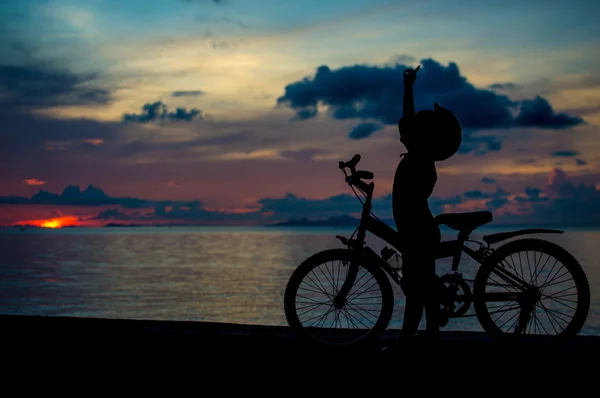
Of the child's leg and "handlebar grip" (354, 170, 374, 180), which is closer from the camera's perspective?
the child's leg

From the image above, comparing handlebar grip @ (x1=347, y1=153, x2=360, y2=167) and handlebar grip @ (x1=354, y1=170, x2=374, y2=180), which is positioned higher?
handlebar grip @ (x1=347, y1=153, x2=360, y2=167)

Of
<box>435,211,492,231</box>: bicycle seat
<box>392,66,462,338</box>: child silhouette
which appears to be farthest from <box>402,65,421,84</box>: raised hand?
<box>435,211,492,231</box>: bicycle seat

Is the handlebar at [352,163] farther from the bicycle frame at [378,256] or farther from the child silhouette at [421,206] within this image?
the child silhouette at [421,206]

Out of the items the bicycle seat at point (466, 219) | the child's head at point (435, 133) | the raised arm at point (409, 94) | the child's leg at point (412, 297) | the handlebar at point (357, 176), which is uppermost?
the raised arm at point (409, 94)

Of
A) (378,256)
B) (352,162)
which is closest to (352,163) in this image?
(352,162)

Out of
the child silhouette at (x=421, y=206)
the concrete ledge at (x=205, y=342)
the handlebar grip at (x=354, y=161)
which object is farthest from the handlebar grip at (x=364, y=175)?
the concrete ledge at (x=205, y=342)

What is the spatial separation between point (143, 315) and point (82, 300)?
8.53m

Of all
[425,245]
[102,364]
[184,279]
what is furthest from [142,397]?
[184,279]

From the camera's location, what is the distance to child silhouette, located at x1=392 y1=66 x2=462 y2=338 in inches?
234

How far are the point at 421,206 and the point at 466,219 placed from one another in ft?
1.79

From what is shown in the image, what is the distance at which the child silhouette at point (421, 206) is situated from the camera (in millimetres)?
5945

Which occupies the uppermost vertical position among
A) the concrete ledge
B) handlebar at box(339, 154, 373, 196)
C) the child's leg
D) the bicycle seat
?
handlebar at box(339, 154, 373, 196)

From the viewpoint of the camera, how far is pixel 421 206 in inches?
234

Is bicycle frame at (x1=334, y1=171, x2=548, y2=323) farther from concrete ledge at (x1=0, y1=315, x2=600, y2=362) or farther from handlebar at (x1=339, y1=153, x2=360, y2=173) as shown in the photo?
concrete ledge at (x1=0, y1=315, x2=600, y2=362)
